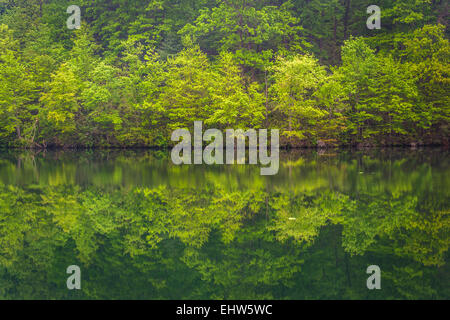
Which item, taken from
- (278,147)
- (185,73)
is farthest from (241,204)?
(185,73)

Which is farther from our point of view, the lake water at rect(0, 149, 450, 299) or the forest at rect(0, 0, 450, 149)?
the forest at rect(0, 0, 450, 149)

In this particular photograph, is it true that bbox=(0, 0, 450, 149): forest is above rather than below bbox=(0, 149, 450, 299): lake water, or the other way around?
above

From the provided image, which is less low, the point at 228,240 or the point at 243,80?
the point at 243,80

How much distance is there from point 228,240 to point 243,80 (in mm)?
30212

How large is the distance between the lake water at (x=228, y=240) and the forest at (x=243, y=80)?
20.2 metres

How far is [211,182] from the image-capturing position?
1398cm

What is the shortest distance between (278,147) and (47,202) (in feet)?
75.3

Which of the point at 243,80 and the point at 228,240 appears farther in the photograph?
the point at 243,80

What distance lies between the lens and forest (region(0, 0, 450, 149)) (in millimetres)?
32562

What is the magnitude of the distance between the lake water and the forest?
66.2ft

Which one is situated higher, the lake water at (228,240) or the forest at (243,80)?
the forest at (243,80)

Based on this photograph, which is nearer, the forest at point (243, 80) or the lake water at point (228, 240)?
the lake water at point (228, 240)

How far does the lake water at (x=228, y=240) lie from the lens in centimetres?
515

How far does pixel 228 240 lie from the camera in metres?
7.04
